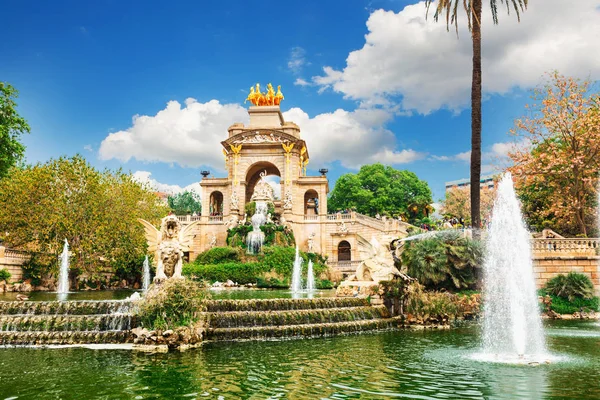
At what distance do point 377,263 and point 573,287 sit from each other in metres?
8.83

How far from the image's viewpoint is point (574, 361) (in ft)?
32.8

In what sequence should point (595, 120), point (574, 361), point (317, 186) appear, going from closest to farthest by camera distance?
point (574, 361) < point (595, 120) < point (317, 186)

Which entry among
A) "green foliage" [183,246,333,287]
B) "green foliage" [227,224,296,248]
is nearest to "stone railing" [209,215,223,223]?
"green foliage" [227,224,296,248]

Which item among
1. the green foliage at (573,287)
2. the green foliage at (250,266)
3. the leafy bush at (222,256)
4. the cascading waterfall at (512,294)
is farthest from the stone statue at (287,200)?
the cascading waterfall at (512,294)

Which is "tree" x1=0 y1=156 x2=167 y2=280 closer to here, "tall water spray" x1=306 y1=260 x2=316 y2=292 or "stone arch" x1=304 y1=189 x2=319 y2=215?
"tall water spray" x1=306 y1=260 x2=316 y2=292

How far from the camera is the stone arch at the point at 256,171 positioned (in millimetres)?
48013

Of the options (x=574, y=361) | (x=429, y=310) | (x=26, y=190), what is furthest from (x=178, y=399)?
(x=26, y=190)

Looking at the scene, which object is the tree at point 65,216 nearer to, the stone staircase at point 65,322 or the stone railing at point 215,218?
the stone staircase at point 65,322

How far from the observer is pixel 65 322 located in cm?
1278

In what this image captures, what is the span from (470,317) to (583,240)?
25.0 ft

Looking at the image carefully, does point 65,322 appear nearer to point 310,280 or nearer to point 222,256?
point 310,280

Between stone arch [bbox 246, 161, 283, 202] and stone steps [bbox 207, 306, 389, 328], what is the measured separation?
32.2m

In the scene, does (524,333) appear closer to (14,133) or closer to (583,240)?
(583,240)

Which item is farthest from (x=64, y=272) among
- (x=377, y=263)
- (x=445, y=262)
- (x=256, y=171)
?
(x=256, y=171)
